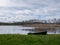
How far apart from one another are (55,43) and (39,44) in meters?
1.18

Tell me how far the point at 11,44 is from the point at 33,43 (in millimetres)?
1503

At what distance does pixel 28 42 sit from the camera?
1117cm

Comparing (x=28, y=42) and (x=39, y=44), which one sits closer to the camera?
A: (x=39, y=44)

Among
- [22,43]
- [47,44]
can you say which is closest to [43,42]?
[47,44]

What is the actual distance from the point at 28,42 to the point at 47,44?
1411 millimetres

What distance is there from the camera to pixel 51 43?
10.9m

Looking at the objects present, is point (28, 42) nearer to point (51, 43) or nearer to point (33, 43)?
point (33, 43)

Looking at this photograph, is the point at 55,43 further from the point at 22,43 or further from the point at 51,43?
the point at 22,43

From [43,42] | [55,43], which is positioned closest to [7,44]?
[43,42]

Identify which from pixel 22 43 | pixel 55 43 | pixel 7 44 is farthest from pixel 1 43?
pixel 55 43

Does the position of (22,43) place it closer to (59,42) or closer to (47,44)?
(47,44)

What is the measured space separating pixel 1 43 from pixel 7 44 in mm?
468

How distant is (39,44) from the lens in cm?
1050

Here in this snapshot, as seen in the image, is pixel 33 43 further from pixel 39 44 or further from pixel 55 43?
pixel 55 43
